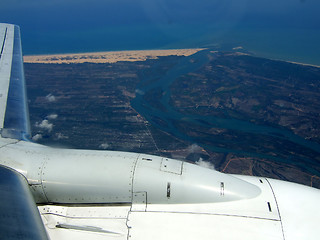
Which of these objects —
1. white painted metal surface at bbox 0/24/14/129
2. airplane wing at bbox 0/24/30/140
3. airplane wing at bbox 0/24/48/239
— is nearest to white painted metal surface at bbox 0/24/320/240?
airplane wing at bbox 0/24/48/239

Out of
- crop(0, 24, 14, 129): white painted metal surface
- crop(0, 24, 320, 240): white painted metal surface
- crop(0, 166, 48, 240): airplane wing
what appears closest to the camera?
crop(0, 166, 48, 240): airplane wing

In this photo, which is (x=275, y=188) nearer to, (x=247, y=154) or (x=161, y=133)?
(x=247, y=154)

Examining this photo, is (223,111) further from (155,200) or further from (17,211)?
(17,211)

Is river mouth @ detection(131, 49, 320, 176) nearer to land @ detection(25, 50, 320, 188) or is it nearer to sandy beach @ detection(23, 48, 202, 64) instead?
land @ detection(25, 50, 320, 188)

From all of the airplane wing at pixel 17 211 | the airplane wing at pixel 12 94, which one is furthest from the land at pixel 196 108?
the airplane wing at pixel 17 211

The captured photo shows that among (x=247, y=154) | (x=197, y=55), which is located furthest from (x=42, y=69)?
(x=247, y=154)

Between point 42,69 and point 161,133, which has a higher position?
point 42,69

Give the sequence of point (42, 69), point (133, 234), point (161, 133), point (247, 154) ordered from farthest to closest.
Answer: point (42, 69) < point (161, 133) < point (247, 154) < point (133, 234)
